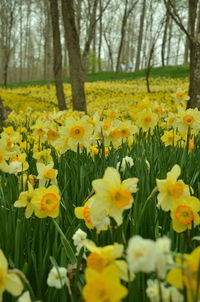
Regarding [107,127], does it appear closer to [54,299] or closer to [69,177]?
[69,177]

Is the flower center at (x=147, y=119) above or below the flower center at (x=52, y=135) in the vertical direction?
above

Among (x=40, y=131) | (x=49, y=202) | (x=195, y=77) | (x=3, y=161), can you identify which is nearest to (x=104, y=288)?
(x=49, y=202)

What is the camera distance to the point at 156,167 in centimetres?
210

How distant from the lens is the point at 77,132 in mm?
1820

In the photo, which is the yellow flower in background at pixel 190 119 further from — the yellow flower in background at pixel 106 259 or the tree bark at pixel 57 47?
the tree bark at pixel 57 47

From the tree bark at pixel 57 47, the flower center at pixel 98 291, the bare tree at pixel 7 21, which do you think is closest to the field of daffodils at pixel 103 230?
the flower center at pixel 98 291

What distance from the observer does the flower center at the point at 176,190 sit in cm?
95

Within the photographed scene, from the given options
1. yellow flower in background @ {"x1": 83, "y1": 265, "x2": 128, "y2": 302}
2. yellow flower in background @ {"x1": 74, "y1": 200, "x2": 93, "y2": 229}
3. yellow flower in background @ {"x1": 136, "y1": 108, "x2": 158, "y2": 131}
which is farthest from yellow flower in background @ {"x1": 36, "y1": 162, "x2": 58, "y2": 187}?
yellow flower in background @ {"x1": 136, "y1": 108, "x2": 158, "y2": 131}

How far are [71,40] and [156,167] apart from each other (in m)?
5.54

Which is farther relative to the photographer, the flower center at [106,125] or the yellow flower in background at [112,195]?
the flower center at [106,125]

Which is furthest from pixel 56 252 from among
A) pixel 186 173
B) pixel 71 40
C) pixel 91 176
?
pixel 71 40

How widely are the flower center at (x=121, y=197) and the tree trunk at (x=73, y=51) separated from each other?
21.7 ft

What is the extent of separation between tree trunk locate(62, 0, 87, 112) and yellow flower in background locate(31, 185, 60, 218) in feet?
20.7

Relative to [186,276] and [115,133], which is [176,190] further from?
[115,133]
